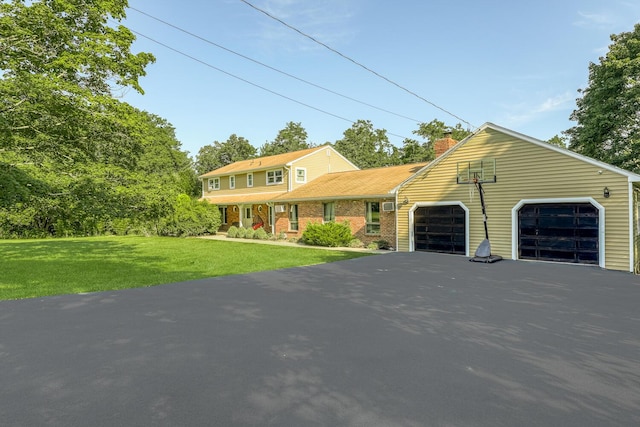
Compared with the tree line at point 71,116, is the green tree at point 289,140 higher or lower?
higher

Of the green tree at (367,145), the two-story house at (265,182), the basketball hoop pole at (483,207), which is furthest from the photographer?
the green tree at (367,145)

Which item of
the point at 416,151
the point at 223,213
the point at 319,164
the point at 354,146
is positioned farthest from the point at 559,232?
the point at 354,146

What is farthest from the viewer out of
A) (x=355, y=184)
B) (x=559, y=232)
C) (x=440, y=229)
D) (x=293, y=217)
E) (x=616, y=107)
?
(x=293, y=217)

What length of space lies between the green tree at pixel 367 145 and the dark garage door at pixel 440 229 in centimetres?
3726

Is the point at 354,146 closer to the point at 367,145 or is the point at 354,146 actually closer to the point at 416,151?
the point at 367,145

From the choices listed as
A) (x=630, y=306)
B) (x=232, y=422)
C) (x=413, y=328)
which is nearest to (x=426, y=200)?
(x=630, y=306)

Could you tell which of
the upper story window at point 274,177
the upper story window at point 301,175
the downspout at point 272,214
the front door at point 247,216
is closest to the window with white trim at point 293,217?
the downspout at point 272,214

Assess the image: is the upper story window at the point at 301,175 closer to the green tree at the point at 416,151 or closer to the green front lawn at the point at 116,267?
the green front lawn at the point at 116,267

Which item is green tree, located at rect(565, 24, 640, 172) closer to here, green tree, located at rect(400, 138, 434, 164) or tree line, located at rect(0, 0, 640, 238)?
green tree, located at rect(400, 138, 434, 164)

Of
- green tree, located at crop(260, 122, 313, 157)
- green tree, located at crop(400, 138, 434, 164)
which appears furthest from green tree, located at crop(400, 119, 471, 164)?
green tree, located at crop(260, 122, 313, 157)

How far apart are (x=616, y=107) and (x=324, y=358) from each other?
25.4 meters

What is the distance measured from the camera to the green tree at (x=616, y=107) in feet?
64.7

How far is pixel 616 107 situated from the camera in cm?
2067

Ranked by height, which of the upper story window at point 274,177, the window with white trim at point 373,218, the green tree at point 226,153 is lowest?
the window with white trim at point 373,218
